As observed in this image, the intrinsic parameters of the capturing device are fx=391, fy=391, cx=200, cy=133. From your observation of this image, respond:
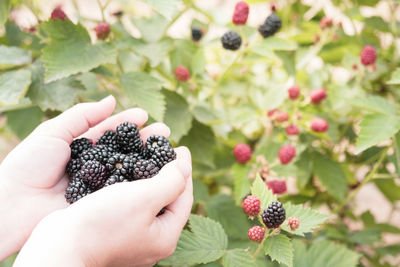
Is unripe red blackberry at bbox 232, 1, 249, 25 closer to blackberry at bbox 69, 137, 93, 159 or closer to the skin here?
the skin

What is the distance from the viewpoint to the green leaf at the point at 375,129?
Answer: 1161 millimetres

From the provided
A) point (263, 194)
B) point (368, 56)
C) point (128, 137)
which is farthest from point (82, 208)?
point (368, 56)

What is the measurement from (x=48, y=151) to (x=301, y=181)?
100cm

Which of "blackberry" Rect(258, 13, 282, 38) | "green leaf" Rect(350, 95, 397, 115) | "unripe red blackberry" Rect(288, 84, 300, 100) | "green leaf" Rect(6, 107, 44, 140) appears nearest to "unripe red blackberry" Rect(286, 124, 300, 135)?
"unripe red blackberry" Rect(288, 84, 300, 100)

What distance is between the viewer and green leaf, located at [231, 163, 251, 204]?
125 centimetres

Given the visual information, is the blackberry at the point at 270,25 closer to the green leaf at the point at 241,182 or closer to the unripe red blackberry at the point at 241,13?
the unripe red blackberry at the point at 241,13

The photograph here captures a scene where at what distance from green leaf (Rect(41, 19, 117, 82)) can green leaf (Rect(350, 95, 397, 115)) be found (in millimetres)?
802

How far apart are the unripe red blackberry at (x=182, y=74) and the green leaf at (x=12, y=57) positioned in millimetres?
515

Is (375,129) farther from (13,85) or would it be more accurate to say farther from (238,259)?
(13,85)

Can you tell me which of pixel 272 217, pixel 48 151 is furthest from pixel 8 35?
pixel 272 217

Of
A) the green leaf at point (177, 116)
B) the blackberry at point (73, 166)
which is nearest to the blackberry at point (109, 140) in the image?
the blackberry at point (73, 166)

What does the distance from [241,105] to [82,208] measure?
1.00m

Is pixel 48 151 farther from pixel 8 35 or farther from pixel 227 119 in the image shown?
pixel 227 119

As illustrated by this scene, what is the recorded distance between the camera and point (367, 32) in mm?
1914
